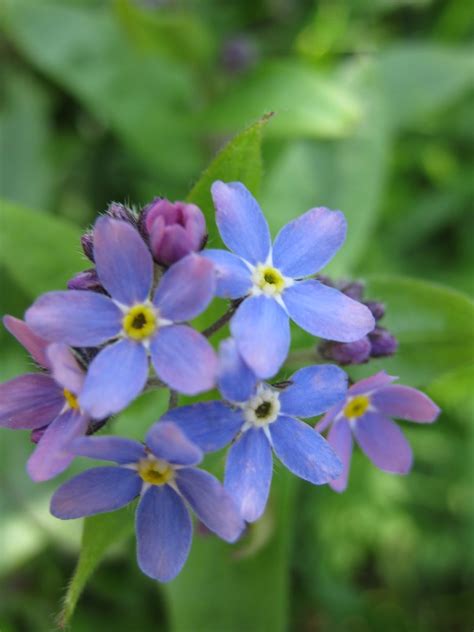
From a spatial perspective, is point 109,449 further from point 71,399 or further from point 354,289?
point 354,289

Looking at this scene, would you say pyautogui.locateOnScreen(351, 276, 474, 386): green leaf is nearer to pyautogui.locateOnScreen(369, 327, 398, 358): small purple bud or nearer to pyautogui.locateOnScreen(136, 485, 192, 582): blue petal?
pyautogui.locateOnScreen(369, 327, 398, 358): small purple bud

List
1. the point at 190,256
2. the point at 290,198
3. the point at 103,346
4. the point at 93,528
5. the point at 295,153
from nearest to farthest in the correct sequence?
the point at 190,256 < the point at 103,346 < the point at 93,528 < the point at 290,198 < the point at 295,153

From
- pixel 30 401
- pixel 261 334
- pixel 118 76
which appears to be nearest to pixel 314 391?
pixel 261 334

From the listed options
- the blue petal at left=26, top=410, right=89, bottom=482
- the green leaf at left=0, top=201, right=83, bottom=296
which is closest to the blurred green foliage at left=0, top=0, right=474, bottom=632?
the green leaf at left=0, top=201, right=83, bottom=296

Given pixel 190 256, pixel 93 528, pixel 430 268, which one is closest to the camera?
pixel 190 256

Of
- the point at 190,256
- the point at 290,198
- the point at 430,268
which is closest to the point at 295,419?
the point at 190,256

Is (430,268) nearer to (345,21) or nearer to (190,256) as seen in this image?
(345,21)

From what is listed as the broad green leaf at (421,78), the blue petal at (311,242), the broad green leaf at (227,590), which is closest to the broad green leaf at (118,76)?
the broad green leaf at (421,78)
